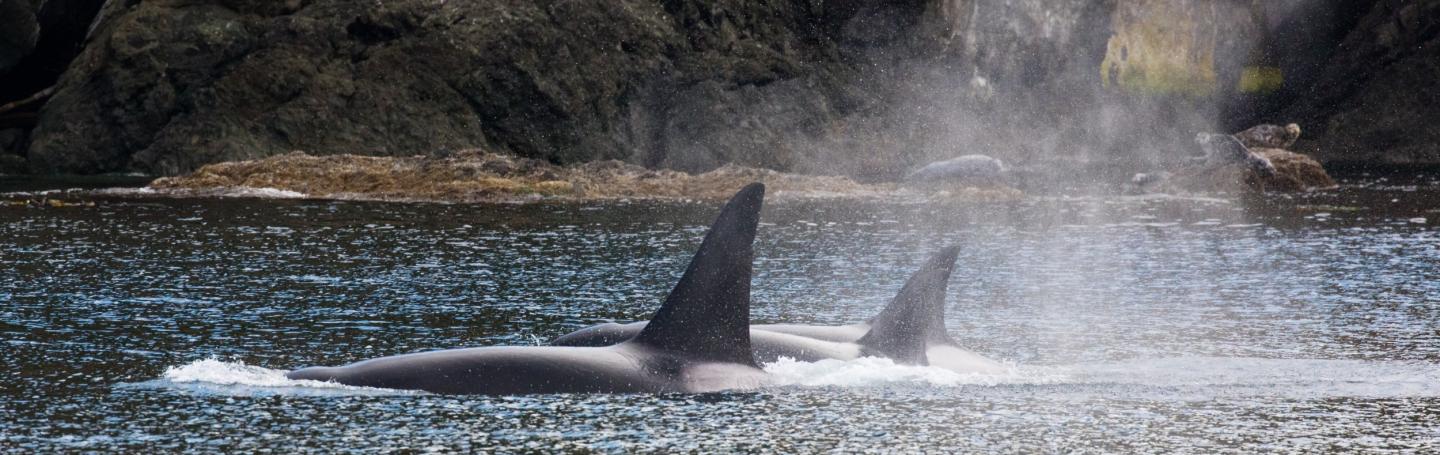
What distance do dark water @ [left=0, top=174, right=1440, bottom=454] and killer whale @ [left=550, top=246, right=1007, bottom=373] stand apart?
39 cm

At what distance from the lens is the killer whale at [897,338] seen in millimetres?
13008

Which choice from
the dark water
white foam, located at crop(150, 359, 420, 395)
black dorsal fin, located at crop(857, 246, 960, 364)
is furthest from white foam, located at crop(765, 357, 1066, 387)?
white foam, located at crop(150, 359, 420, 395)

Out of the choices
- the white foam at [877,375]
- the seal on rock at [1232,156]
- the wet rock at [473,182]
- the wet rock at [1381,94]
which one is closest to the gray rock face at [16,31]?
the wet rock at [473,182]

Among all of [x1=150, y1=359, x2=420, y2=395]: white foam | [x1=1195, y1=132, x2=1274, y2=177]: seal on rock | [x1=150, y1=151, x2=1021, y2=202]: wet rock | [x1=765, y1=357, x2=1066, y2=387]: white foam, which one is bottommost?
[x1=150, y1=359, x2=420, y2=395]: white foam

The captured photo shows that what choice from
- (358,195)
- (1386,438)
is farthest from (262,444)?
(358,195)

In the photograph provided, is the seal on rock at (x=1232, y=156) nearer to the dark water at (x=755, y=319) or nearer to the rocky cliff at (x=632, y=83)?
the dark water at (x=755, y=319)

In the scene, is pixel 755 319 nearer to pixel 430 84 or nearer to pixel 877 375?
pixel 877 375

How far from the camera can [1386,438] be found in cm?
1002

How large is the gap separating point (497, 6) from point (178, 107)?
33.1 feet

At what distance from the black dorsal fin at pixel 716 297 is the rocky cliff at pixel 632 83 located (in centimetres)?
3750

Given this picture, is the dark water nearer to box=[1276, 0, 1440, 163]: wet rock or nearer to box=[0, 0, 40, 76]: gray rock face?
box=[0, 0, 40, 76]: gray rock face

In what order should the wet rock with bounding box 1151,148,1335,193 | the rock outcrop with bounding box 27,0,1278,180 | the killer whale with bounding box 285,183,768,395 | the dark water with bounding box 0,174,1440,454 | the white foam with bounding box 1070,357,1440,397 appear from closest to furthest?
1. the dark water with bounding box 0,174,1440,454
2. the killer whale with bounding box 285,183,768,395
3. the white foam with bounding box 1070,357,1440,397
4. the wet rock with bounding box 1151,148,1335,193
5. the rock outcrop with bounding box 27,0,1278,180

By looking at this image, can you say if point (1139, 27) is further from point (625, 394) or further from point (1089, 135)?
point (625, 394)

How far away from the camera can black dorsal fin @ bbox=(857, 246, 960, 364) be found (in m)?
13.4
